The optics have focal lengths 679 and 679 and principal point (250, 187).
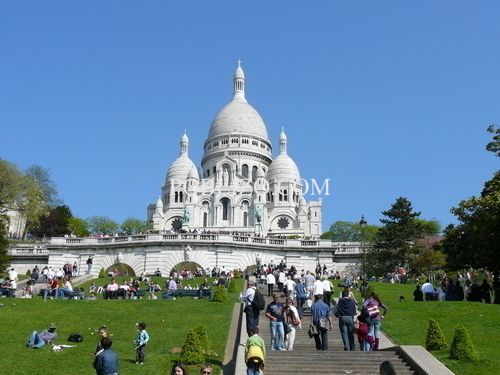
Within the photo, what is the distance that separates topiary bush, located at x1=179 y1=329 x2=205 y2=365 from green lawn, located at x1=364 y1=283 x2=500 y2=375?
5636 mm

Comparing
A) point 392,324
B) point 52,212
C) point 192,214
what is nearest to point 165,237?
point 392,324

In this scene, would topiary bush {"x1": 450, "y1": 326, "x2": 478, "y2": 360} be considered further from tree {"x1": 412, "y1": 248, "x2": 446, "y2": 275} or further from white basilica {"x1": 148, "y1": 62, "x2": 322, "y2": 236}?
white basilica {"x1": 148, "y1": 62, "x2": 322, "y2": 236}

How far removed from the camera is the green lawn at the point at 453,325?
15.3 m

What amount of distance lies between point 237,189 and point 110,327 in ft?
285

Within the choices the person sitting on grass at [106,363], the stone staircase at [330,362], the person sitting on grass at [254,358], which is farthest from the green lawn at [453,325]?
the person sitting on grass at [106,363]

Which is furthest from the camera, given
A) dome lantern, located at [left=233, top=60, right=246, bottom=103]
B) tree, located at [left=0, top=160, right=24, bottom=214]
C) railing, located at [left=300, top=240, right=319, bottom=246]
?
dome lantern, located at [left=233, top=60, right=246, bottom=103]

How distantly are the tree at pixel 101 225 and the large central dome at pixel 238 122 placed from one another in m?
24.7

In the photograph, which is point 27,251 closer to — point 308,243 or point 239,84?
point 308,243

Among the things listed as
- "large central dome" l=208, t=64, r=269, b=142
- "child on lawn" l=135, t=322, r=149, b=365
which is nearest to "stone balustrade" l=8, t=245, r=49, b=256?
"child on lawn" l=135, t=322, r=149, b=365

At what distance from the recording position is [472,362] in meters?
15.4

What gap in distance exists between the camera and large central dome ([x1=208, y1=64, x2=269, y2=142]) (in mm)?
123062

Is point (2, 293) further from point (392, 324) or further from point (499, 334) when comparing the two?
point (499, 334)

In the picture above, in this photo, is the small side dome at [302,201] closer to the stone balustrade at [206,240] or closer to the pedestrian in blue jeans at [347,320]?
the stone balustrade at [206,240]

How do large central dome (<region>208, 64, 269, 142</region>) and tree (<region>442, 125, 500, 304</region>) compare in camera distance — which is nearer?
tree (<region>442, 125, 500, 304</region>)
